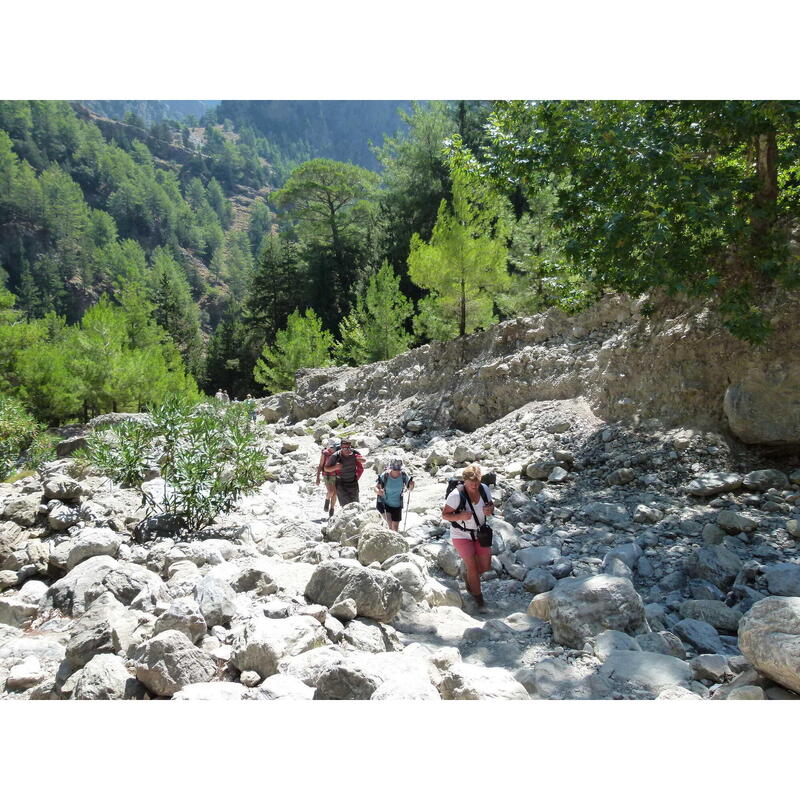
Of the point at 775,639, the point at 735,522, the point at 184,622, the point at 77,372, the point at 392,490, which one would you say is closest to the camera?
the point at 775,639

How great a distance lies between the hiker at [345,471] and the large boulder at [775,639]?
5599 millimetres

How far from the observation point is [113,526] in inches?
266

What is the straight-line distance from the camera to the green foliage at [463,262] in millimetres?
15250

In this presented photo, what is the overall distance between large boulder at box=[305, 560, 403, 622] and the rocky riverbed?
2 cm

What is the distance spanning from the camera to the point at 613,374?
9.71 meters

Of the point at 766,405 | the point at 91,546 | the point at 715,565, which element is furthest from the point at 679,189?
the point at 91,546

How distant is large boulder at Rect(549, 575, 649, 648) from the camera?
410 centimetres

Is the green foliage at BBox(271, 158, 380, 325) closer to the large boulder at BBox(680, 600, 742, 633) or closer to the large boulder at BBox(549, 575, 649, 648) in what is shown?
the large boulder at BBox(680, 600, 742, 633)

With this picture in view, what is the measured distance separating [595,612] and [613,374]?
636 cm

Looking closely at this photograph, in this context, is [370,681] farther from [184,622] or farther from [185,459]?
[185,459]

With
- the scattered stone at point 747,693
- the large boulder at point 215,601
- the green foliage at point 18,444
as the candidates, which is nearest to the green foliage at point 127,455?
the large boulder at point 215,601

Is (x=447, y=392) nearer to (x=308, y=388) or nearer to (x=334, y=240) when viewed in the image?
(x=308, y=388)

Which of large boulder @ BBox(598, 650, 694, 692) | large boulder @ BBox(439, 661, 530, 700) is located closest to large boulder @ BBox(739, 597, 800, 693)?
large boulder @ BBox(598, 650, 694, 692)

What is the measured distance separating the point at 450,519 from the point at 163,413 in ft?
15.3
